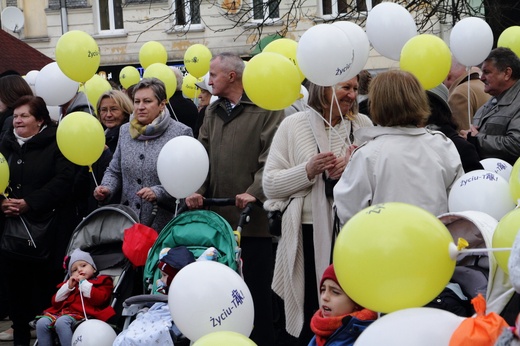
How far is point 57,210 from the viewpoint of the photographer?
7.29 meters

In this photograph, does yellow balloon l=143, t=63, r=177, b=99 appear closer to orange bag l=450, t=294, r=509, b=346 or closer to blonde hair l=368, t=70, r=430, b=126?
blonde hair l=368, t=70, r=430, b=126

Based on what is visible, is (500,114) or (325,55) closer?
(325,55)

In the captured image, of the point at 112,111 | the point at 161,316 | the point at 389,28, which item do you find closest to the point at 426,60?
the point at 389,28

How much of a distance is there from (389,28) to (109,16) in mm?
21122

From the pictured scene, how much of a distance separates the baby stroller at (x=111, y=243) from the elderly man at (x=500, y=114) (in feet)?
8.30

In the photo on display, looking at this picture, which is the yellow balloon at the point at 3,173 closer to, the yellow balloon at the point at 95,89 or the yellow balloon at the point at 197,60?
the yellow balloon at the point at 95,89

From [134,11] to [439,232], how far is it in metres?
24.4

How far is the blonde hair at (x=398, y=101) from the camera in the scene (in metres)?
4.61

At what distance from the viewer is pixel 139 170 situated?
6582 millimetres

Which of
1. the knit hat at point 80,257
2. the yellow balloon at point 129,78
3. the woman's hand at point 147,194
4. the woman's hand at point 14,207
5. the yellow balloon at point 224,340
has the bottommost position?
the knit hat at point 80,257

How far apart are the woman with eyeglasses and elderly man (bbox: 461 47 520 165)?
2.89 m

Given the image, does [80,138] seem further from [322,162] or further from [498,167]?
[498,167]

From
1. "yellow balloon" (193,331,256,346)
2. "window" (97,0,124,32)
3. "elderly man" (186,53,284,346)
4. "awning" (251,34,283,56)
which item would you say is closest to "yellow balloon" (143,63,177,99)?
"awning" (251,34,283,56)

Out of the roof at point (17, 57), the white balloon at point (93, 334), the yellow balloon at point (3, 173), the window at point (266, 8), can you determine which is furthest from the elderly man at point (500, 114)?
the roof at point (17, 57)
